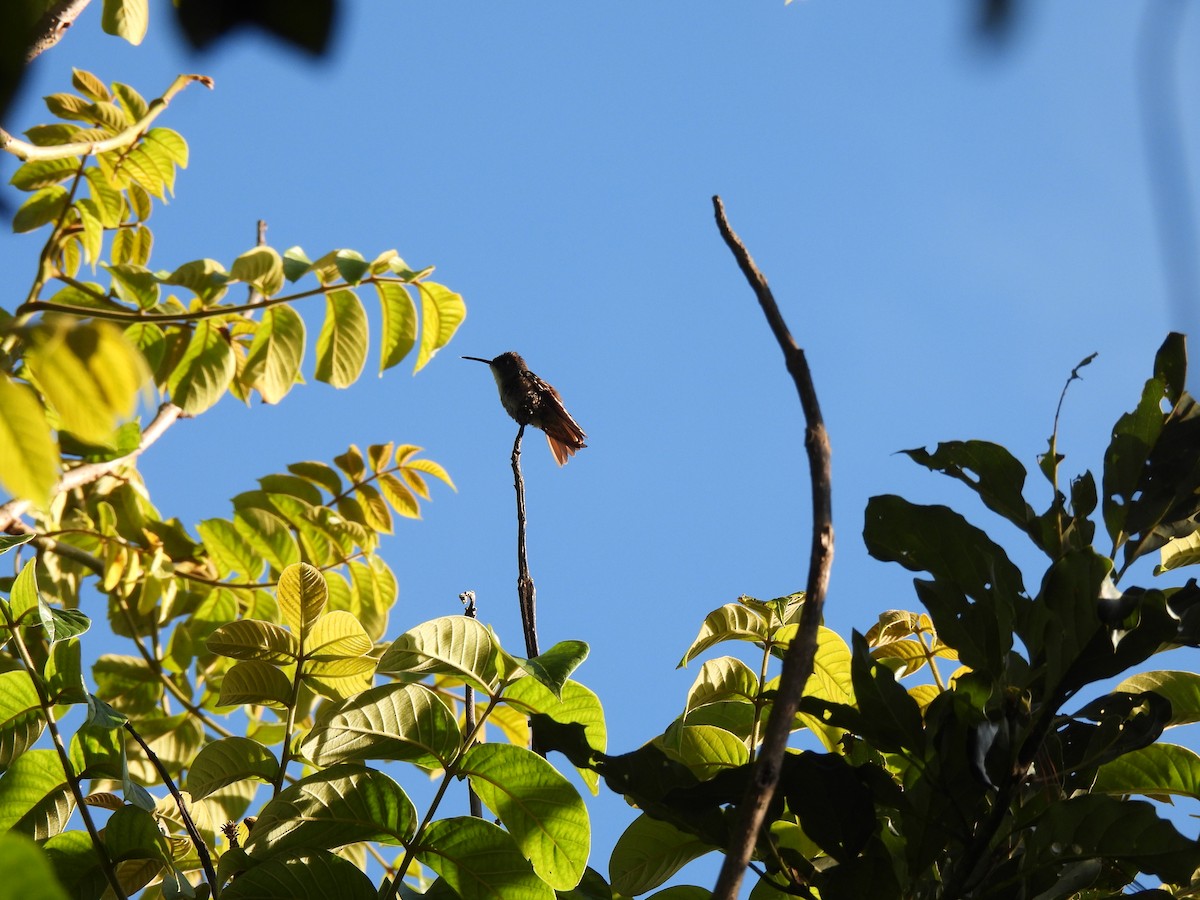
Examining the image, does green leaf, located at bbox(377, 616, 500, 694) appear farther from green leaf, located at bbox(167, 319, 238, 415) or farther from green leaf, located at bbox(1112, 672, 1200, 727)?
green leaf, located at bbox(167, 319, 238, 415)

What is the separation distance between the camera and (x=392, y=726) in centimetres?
127

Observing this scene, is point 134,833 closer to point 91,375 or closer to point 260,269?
point 91,375

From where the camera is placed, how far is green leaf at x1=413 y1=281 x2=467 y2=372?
242 centimetres

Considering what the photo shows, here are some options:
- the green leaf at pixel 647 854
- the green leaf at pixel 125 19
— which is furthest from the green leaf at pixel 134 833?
the green leaf at pixel 125 19

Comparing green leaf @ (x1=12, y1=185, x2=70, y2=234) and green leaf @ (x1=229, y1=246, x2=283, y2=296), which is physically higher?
green leaf @ (x1=12, y1=185, x2=70, y2=234)

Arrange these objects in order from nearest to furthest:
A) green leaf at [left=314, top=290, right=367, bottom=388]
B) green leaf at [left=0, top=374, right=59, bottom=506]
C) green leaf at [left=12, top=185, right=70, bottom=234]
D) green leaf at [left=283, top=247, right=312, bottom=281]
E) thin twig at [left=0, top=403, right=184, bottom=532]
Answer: green leaf at [left=0, top=374, right=59, bottom=506]
thin twig at [left=0, top=403, right=184, bottom=532]
green leaf at [left=283, top=247, right=312, bottom=281]
green leaf at [left=314, top=290, right=367, bottom=388]
green leaf at [left=12, top=185, right=70, bottom=234]

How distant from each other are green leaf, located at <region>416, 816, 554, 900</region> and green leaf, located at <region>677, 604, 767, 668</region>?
45cm

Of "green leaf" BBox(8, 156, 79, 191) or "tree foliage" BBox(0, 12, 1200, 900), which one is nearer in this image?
"tree foliage" BBox(0, 12, 1200, 900)

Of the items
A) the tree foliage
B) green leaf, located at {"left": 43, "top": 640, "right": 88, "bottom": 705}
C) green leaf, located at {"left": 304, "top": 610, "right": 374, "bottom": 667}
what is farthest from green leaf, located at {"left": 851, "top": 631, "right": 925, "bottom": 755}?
green leaf, located at {"left": 43, "top": 640, "right": 88, "bottom": 705}

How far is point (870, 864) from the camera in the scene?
1168 mm

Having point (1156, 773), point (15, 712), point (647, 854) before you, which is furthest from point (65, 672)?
point (1156, 773)

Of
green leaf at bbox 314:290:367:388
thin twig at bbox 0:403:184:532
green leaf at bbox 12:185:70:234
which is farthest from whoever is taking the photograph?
green leaf at bbox 12:185:70:234

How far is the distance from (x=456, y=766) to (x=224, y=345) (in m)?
1.49

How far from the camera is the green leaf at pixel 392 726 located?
127 centimetres
